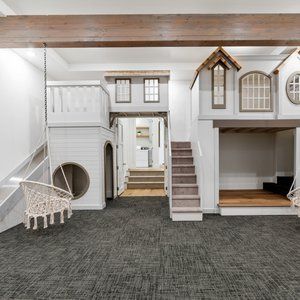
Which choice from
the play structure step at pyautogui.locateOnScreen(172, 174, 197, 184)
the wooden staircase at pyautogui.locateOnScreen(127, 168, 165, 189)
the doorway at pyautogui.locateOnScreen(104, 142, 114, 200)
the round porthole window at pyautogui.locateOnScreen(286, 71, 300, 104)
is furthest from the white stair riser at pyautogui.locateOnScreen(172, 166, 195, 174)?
the wooden staircase at pyautogui.locateOnScreen(127, 168, 165, 189)

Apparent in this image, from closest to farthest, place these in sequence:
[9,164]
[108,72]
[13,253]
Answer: [13,253]
[9,164]
[108,72]

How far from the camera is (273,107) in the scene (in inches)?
208

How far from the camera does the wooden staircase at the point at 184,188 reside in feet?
15.2

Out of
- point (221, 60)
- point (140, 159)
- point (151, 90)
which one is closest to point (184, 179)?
point (221, 60)

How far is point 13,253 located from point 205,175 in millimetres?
3866

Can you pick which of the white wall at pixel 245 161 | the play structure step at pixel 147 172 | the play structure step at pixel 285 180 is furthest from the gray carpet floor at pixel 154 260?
the play structure step at pixel 147 172

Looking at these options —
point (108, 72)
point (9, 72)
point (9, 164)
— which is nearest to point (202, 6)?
point (108, 72)

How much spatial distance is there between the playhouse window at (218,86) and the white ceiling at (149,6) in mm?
1168

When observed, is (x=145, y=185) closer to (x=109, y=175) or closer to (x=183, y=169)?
(x=109, y=175)

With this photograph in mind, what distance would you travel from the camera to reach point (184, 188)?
525 centimetres

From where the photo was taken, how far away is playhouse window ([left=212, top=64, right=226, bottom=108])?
5.18 meters

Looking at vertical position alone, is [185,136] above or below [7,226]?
above

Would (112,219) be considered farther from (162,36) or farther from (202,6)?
(202,6)

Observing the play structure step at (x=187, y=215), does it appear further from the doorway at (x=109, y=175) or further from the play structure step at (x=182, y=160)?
the doorway at (x=109, y=175)
